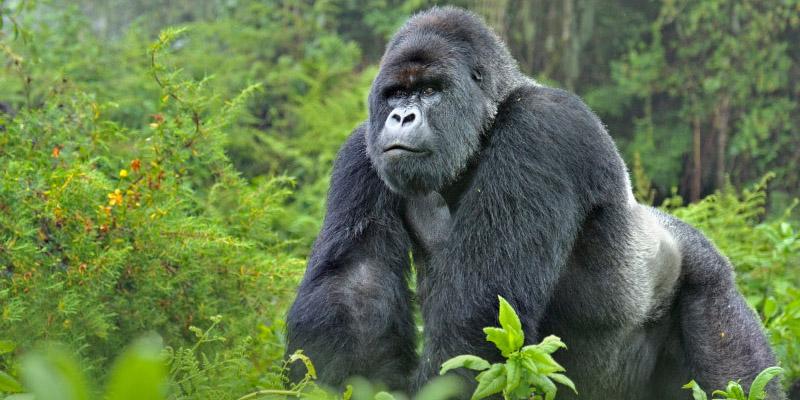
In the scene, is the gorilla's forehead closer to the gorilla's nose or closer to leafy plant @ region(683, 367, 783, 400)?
the gorilla's nose

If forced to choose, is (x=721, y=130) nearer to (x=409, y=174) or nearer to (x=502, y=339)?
(x=409, y=174)

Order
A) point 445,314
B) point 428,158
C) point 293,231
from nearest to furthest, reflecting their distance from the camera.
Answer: point 445,314, point 428,158, point 293,231

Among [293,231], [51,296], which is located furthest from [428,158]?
[293,231]

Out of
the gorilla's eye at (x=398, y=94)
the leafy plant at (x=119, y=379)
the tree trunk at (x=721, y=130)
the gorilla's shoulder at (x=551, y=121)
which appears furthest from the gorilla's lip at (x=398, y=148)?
the tree trunk at (x=721, y=130)

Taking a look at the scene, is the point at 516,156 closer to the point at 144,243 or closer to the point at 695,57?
the point at 144,243

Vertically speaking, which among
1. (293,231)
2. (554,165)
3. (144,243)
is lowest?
(293,231)

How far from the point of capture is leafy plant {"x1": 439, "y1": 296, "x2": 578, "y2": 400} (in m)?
1.90

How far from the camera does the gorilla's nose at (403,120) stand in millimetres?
2971

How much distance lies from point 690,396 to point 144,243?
2.02 m

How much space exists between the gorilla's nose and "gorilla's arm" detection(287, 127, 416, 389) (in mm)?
301

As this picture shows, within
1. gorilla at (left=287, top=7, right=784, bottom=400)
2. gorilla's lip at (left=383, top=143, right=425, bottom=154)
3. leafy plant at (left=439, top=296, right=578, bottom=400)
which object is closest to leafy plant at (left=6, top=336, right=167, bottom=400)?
leafy plant at (left=439, top=296, right=578, bottom=400)

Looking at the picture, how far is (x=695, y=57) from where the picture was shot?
848 centimetres

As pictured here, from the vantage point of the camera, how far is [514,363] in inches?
76.1

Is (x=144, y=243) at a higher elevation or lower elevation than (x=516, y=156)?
lower
